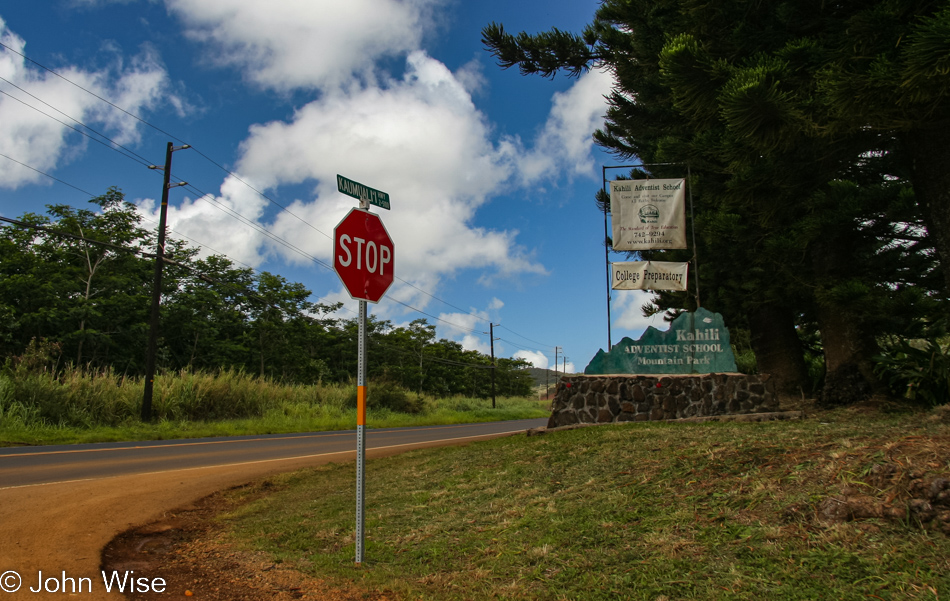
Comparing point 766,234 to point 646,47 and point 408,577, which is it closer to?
point 646,47

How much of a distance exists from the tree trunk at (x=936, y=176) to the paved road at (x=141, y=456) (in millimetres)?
10951

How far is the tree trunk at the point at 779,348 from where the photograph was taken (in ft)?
45.4

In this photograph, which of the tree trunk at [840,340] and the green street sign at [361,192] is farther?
the tree trunk at [840,340]

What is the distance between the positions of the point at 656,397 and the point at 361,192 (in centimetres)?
802

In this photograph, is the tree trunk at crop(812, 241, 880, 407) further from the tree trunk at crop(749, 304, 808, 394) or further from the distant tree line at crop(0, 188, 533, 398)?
the distant tree line at crop(0, 188, 533, 398)

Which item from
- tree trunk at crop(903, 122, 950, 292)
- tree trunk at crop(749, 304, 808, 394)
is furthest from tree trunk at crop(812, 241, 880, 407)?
tree trunk at crop(903, 122, 950, 292)

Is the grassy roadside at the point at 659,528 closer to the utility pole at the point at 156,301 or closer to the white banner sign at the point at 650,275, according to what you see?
the white banner sign at the point at 650,275

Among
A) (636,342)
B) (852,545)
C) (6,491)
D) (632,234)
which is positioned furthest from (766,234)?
(6,491)

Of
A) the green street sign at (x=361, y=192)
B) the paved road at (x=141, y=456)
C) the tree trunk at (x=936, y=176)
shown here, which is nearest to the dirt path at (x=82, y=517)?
the paved road at (x=141, y=456)

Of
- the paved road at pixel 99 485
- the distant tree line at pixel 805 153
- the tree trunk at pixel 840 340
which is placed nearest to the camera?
the paved road at pixel 99 485

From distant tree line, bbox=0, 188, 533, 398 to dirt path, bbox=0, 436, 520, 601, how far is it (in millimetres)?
13969

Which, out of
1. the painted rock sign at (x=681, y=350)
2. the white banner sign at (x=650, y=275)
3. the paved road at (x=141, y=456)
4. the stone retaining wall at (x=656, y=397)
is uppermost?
the white banner sign at (x=650, y=275)

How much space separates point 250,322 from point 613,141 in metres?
30.6

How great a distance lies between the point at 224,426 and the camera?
62.2 feet
